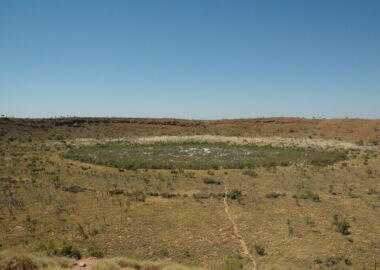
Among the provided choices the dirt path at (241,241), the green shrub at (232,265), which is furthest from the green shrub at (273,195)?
the green shrub at (232,265)

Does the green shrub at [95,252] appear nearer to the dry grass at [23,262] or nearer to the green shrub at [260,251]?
the dry grass at [23,262]

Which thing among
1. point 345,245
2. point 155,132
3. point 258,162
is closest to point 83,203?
point 345,245

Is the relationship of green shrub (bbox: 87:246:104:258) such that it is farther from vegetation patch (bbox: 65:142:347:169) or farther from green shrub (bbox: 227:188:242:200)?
vegetation patch (bbox: 65:142:347:169)

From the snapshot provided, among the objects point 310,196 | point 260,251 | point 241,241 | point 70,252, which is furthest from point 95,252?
point 310,196

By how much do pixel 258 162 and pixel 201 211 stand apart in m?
12.8

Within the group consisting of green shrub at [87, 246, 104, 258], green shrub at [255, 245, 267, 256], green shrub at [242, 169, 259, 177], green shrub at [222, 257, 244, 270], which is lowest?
green shrub at [87, 246, 104, 258]

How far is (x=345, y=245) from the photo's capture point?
33.4 feet

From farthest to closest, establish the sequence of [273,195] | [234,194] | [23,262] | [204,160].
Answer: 1. [204,160]
2. [234,194]
3. [273,195]
4. [23,262]

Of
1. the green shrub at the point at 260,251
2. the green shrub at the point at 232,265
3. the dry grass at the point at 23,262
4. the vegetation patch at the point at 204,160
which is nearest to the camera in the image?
the dry grass at the point at 23,262

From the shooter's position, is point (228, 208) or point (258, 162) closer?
point (228, 208)

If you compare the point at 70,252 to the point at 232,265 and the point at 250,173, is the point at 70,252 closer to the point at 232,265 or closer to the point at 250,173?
the point at 232,265

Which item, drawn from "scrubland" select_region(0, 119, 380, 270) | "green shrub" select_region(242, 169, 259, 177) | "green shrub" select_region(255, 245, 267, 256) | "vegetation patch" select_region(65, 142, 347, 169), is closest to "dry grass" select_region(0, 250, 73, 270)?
"scrubland" select_region(0, 119, 380, 270)

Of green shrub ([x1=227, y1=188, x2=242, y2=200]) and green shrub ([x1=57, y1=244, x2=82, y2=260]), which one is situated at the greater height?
green shrub ([x1=227, y1=188, x2=242, y2=200])

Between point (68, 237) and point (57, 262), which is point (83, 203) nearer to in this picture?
point (68, 237)
